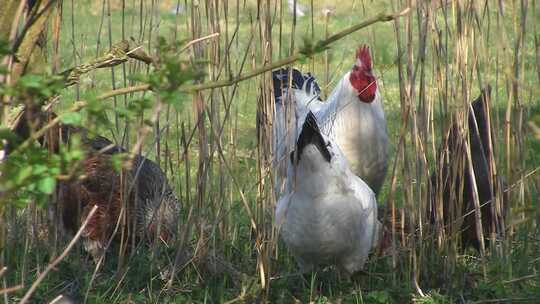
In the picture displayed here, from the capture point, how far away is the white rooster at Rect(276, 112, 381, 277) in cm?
355

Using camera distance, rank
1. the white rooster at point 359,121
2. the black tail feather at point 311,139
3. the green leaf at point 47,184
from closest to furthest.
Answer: the green leaf at point 47,184, the black tail feather at point 311,139, the white rooster at point 359,121

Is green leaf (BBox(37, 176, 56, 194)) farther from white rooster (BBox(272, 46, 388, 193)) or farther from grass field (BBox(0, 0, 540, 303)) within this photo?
white rooster (BBox(272, 46, 388, 193))

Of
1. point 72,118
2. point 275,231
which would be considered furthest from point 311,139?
point 72,118

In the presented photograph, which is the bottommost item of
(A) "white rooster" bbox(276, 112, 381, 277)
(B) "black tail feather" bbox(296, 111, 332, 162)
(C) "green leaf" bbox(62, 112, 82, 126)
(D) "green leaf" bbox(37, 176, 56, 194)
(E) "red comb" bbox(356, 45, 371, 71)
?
(A) "white rooster" bbox(276, 112, 381, 277)

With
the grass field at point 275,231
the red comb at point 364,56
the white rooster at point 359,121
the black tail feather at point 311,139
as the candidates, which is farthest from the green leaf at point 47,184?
the red comb at point 364,56

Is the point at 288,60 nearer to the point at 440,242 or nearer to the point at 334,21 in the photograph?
Result: the point at 440,242

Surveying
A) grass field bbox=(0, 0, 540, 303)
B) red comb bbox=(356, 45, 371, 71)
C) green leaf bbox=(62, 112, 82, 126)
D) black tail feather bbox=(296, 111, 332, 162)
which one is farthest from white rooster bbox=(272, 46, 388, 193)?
green leaf bbox=(62, 112, 82, 126)

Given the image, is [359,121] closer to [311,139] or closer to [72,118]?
[311,139]

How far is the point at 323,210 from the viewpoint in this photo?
Result: 3594 millimetres

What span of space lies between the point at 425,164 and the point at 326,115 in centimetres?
156

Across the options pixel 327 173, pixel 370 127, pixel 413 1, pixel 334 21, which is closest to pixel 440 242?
pixel 327 173

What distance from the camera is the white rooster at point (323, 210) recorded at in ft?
11.6

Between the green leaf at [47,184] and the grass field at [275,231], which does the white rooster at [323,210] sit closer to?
the grass field at [275,231]

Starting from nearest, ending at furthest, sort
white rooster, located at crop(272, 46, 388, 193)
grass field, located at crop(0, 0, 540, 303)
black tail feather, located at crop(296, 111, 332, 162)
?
1. grass field, located at crop(0, 0, 540, 303)
2. black tail feather, located at crop(296, 111, 332, 162)
3. white rooster, located at crop(272, 46, 388, 193)
